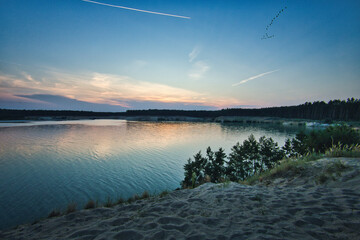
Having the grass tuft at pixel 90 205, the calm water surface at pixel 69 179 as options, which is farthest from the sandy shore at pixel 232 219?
the calm water surface at pixel 69 179

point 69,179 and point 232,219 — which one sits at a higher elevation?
point 232,219

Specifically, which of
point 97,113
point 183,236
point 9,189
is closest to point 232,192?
point 183,236

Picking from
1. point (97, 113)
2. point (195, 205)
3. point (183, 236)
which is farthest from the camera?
point (97, 113)

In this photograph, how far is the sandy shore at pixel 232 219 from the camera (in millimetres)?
3744

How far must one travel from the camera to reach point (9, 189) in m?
12.7

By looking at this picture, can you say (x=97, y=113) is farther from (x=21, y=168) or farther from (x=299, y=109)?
(x=299, y=109)

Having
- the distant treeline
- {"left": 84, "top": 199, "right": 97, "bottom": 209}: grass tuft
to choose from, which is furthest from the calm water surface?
the distant treeline

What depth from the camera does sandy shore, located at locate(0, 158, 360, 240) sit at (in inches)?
147

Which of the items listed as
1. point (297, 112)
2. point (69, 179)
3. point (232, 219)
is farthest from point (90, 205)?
point (297, 112)

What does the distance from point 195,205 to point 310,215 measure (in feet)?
10.8

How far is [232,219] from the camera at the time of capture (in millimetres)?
4477

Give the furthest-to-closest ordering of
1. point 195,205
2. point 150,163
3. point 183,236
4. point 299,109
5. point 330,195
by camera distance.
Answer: point 299,109, point 150,163, point 195,205, point 330,195, point 183,236

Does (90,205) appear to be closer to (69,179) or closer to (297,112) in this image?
(69,179)

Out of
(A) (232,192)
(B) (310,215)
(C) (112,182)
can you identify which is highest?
(B) (310,215)
